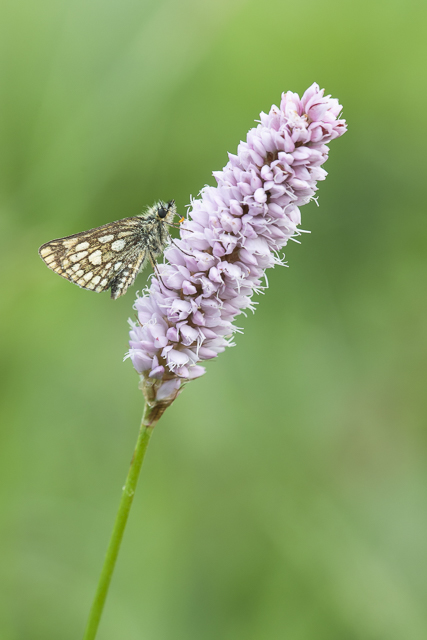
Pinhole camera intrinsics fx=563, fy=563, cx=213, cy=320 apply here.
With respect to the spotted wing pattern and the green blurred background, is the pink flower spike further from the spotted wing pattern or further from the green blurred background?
the green blurred background

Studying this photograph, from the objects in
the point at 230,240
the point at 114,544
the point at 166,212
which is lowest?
the point at 114,544

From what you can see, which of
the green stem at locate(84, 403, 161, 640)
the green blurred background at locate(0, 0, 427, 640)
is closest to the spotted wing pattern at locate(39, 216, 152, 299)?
the green stem at locate(84, 403, 161, 640)

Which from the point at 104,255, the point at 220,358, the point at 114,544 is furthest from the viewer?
the point at 220,358

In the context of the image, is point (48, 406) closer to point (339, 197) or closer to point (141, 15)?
point (339, 197)

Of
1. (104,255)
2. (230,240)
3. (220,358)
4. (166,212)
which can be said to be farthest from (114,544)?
(220,358)

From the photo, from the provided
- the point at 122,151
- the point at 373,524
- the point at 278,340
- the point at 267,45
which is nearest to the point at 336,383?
the point at 278,340

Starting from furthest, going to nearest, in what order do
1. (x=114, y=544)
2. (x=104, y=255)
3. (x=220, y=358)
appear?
(x=220, y=358) < (x=104, y=255) < (x=114, y=544)

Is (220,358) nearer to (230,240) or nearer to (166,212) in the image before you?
(166,212)
